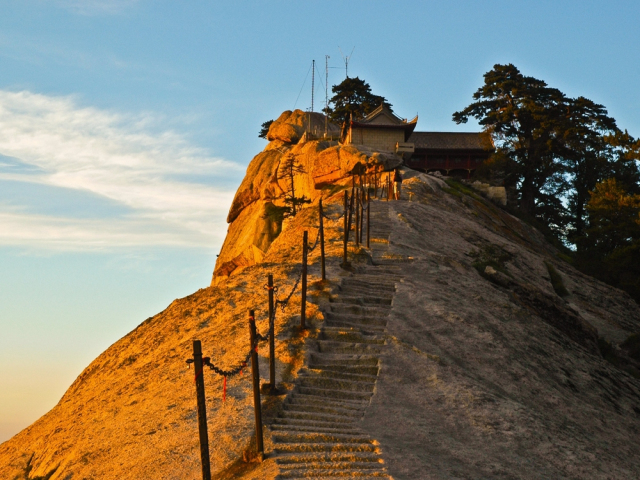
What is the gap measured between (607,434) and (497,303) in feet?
21.0

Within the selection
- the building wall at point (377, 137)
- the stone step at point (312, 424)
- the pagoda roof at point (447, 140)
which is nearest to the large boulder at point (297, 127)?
the building wall at point (377, 137)

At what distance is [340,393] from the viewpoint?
14.2 meters

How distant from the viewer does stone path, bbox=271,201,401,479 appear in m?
11.3

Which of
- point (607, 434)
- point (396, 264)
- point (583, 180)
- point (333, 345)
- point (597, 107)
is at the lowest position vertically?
point (607, 434)

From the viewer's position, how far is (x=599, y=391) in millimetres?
17734

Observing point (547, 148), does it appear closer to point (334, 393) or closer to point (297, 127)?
point (297, 127)

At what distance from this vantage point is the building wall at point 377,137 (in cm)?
5916

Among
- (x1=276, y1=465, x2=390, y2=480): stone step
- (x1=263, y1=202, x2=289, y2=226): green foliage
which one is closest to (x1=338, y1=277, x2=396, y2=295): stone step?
(x1=276, y1=465, x2=390, y2=480): stone step

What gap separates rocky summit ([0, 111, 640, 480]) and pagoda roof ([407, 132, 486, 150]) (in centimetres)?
3915

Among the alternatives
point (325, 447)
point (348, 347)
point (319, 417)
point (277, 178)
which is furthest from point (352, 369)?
point (277, 178)

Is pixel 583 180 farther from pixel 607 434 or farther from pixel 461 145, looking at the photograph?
pixel 607 434

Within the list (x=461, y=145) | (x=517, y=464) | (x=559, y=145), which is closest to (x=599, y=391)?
(x=517, y=464)

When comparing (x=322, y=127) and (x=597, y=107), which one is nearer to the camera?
(x=597, y=107)

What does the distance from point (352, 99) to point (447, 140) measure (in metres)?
9.69
